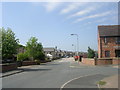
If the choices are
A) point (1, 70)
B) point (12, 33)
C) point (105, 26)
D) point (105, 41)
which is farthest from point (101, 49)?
point (1, 70)

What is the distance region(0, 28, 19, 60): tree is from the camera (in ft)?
92.8

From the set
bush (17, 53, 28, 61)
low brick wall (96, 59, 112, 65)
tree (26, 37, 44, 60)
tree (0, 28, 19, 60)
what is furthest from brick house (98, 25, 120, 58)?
tree (0, 28, 19, 60)

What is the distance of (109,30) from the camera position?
48656 mm

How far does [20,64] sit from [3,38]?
1334 centimetres

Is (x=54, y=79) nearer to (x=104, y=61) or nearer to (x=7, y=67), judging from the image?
(x=7, y=67)

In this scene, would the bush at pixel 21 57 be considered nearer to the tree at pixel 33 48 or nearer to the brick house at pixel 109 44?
the tree at pixel 33 48

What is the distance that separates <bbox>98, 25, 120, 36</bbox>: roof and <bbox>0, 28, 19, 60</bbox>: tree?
2367 centimetres

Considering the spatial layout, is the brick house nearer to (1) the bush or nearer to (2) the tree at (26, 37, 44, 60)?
(2) the tree at (26, 37, 44, 60)

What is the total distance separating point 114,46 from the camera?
152 feet

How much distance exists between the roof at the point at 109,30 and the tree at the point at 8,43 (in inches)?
932

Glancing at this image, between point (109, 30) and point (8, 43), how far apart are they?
27.4m

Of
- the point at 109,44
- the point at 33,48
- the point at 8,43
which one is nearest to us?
the point at 8,43

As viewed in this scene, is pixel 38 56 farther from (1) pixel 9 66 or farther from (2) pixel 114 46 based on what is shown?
(1) pixel 9 66

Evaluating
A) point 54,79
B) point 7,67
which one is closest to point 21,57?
point 7,67
